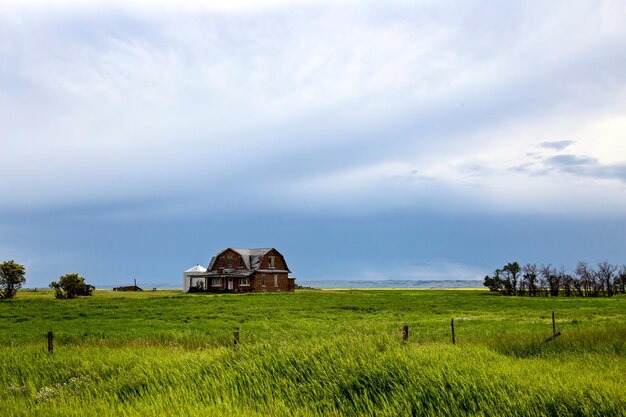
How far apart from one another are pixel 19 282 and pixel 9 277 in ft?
4.68

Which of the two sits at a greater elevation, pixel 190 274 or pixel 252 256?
pixel 252 256

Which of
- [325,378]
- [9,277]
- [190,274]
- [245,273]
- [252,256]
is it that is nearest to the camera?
[325,378]

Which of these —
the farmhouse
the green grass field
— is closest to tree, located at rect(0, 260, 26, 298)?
the farmhouse

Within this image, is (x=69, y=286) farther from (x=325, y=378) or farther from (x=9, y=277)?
(x=325, y=378)

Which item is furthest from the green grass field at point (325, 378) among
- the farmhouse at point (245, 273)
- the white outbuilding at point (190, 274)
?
the white outbuilding at point (190, 274)

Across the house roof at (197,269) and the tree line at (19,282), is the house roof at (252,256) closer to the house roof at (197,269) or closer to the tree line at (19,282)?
the house roof at (197,269)

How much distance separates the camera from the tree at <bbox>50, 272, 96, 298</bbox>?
73.0m

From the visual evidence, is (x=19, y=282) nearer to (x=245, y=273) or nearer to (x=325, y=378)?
(x=245, y=273)

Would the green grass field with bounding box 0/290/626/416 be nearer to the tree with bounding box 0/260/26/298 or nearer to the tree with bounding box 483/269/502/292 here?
the tree with bounding box 0/260/26/298

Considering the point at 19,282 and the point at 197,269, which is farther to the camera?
the point at 197,269

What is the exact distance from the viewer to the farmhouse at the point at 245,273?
95312 mm

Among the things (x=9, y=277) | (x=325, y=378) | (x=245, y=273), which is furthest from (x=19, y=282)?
(x=325, y=378)

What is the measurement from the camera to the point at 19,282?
71.9 metres

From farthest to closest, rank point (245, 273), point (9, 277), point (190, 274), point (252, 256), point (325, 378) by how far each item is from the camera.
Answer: point (190, 274) → point (252, 256) → point (245, 273) → point (9, 277) → point (325, 378)
